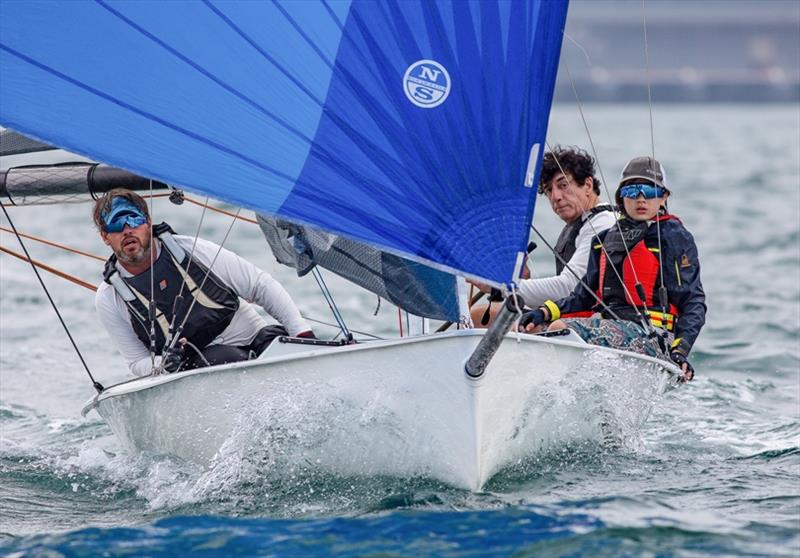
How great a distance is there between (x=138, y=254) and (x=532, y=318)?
1.22 m

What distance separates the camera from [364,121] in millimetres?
3541

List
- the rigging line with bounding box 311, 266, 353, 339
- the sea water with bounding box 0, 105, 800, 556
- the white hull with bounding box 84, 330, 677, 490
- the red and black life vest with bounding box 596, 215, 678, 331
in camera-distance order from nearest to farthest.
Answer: the sea water with bounding box 0, 105, 800, 556
the white hull with bounding box 84, 330, 677, 490
the rigging line with bounding box 311, 266, 353, 339
the red and black life vest with bounding box 596, 215, 678, 331

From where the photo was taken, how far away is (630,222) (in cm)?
448

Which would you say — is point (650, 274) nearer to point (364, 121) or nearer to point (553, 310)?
point (553, 310)

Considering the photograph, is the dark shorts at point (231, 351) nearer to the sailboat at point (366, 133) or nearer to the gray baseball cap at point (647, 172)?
the sailboat at point (366, 133)

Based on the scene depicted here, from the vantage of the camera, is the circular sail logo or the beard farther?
the beard

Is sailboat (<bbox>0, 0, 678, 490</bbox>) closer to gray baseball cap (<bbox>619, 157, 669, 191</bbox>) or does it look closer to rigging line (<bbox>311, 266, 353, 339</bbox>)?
rigging line (<bbox>311, 266, 353, 339</bbox>)

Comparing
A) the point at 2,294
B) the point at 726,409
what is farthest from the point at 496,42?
the point at 2,294

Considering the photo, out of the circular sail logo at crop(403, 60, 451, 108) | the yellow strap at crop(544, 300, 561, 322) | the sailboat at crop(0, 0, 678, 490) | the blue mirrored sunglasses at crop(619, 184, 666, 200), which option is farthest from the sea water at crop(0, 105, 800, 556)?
the circular sail logo at crop(403, 60, 451, 108)

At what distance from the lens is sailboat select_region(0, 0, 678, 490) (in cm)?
352

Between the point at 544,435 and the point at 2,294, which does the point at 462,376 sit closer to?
the point at 544,435

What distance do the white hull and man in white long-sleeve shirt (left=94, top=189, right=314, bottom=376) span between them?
252mm

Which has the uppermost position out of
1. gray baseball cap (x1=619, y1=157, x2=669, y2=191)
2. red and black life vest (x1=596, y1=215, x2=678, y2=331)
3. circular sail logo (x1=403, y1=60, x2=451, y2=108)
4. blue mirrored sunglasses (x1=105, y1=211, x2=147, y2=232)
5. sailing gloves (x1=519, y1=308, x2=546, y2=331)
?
circular sail logo (x1=403, y1=60, x2=451, y2=108)

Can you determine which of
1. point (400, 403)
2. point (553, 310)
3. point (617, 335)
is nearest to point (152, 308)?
point (400, 403)
